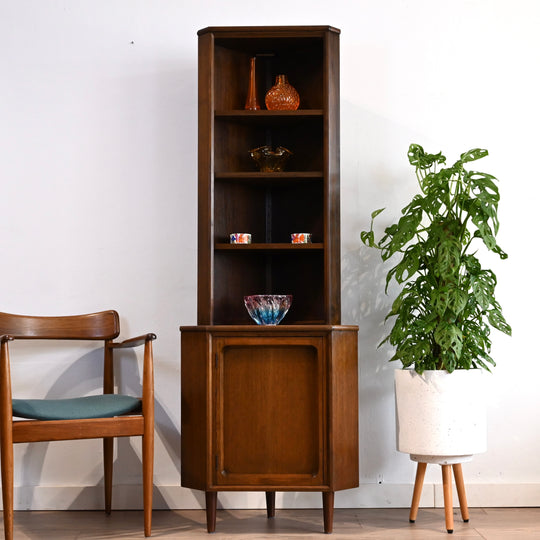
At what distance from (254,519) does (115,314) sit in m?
1.03

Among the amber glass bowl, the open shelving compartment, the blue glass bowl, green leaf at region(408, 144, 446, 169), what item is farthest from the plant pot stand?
the amber glass bowl

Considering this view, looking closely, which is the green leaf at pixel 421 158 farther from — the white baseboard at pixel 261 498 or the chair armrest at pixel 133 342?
the white baseboard at pixel 261 498

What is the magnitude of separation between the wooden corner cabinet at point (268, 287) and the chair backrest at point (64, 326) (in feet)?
1.39

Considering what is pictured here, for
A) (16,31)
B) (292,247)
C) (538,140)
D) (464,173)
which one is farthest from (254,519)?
(16,31)

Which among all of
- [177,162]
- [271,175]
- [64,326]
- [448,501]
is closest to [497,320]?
[448,501]

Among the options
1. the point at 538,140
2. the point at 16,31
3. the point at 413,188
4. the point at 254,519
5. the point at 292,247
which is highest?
the point at 16,31

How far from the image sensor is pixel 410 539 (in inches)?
109

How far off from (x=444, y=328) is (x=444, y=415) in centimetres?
32

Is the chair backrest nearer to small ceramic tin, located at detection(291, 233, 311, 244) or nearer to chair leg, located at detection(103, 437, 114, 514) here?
chair leg, located at detection(103, 437, 114, 514)

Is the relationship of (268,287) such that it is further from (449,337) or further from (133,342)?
(449,337)

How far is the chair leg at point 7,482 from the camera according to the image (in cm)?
261

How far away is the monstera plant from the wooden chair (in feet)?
3.29

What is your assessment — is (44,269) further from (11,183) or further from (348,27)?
(348,27)

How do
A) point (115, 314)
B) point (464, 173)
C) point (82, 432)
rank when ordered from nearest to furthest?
point (82, 432), point (464, 173), point (115, 314)
